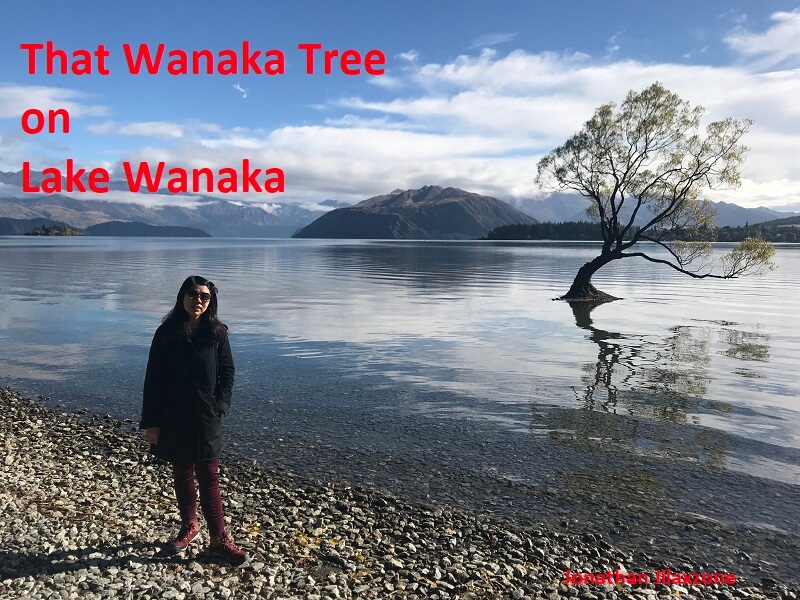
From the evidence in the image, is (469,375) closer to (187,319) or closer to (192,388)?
(192,388)

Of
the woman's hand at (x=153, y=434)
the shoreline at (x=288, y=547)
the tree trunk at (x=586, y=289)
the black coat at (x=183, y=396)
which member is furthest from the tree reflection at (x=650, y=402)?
the tree trunk at (x=586, y=289)

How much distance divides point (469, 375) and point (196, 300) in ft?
59.2

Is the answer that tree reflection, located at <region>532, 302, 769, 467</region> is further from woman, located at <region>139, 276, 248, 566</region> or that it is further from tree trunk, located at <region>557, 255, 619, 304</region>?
tree trunk, located at <region>557, 255, 619, 304</region>

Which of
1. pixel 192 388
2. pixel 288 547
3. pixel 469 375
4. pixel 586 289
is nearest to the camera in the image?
pixel 192 388

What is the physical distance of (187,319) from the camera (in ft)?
30.1

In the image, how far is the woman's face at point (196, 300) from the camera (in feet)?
29.8

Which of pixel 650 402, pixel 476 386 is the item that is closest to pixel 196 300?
pixel 476 386

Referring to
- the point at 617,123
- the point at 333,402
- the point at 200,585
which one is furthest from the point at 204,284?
the point at 617,123

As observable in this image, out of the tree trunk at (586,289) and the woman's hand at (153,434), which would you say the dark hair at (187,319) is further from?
the tree trunk at (586,289)

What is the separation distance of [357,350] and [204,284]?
71.6 feet

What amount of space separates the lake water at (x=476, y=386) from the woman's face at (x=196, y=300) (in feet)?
22.3

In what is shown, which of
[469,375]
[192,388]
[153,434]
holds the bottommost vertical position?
[469,375]

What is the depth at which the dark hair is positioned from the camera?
29.7 feet

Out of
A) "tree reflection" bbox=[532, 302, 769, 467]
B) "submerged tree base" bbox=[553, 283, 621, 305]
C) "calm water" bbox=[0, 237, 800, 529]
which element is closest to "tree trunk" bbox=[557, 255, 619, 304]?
"submerged tree base" bbox=[553, 283, 621, 305]
